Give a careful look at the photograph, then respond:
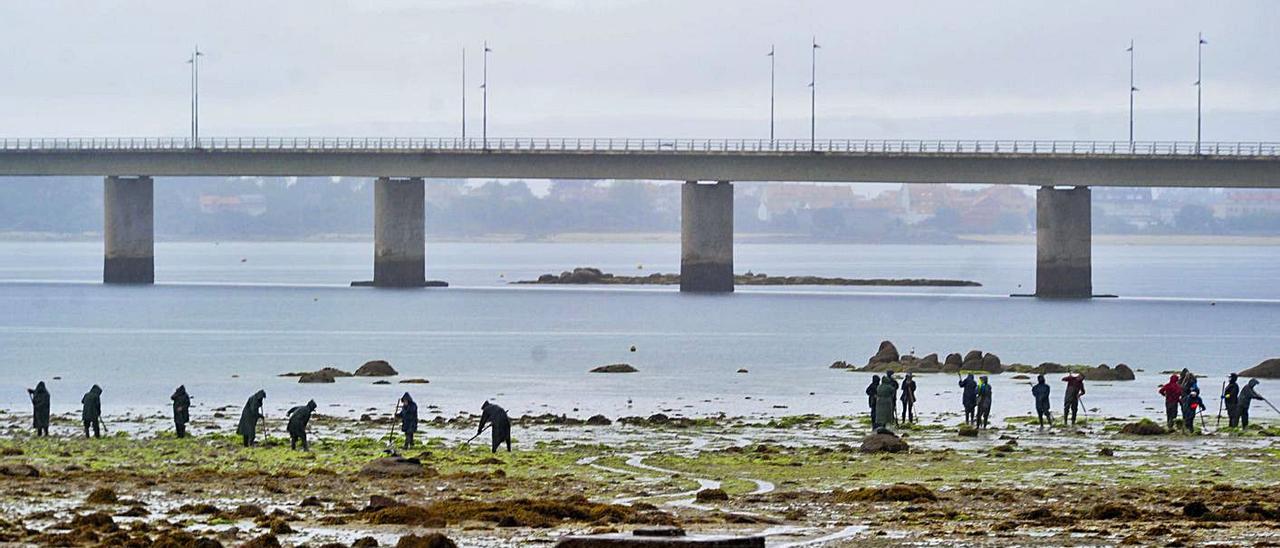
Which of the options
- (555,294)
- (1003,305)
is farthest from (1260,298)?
(555,294)

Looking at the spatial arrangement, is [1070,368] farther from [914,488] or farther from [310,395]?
[914,488]

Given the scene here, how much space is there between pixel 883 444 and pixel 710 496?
9075 mm

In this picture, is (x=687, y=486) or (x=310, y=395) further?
(x=310, y=395)

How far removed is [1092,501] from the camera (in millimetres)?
32875

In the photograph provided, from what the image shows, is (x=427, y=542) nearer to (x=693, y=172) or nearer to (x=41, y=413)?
(x=41, y=413)

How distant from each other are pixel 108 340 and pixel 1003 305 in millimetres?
55158

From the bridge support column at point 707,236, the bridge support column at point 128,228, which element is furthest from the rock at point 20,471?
the bridge support column at point 128,228

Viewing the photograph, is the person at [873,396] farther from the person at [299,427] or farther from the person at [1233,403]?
the person at [299,427]

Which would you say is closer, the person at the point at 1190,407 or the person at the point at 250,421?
the person at the point at 250,421

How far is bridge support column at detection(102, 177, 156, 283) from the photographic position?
138 m

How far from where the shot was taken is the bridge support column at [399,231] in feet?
427

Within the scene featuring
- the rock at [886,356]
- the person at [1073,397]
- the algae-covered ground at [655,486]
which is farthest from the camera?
the rock at [886,356]

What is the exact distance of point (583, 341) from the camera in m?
89.6

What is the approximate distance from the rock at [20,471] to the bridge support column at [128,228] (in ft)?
333
